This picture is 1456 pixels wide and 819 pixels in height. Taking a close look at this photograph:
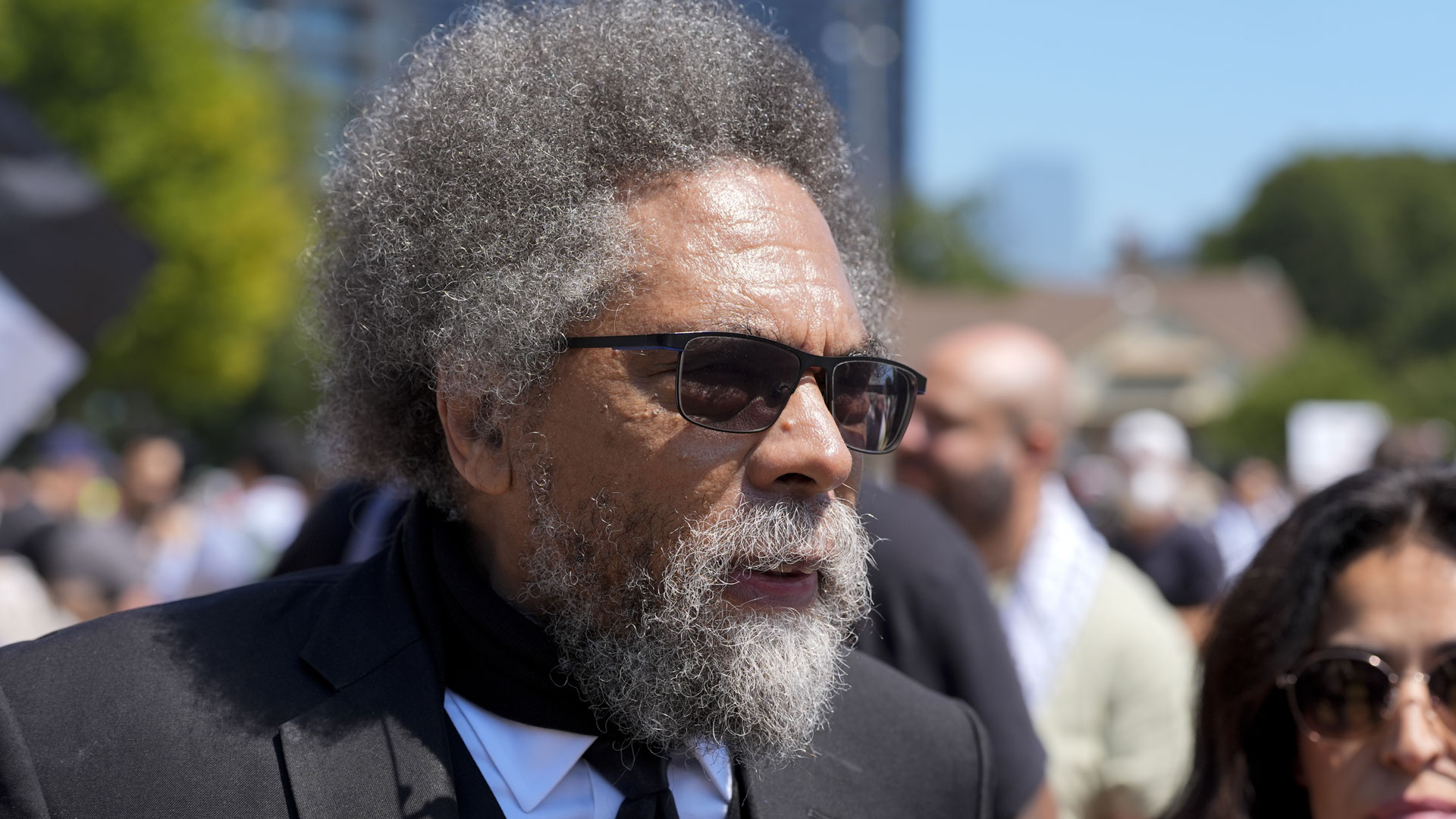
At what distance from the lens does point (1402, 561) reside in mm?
2402

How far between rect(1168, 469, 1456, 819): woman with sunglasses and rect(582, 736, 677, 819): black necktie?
119cm

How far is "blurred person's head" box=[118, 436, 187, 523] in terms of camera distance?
8977 millimetres

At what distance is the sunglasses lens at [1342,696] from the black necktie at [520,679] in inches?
46.2

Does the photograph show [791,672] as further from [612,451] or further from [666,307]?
[666,307]

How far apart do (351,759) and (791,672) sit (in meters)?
0.62

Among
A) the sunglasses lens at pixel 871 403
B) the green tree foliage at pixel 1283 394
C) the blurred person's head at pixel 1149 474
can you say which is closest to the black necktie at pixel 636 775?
the sunglasses lens at pixel 871 403

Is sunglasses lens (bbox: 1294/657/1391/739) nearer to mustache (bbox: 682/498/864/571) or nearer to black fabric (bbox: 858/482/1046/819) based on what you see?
black fabric (bbox: 858/482/1046/819)

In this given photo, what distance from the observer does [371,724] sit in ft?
6.11

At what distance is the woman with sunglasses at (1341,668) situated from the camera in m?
2.25

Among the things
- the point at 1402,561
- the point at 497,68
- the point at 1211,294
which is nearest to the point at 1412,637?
the point at 1402,561

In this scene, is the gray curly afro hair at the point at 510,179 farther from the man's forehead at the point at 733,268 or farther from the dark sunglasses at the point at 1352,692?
the dark sunglasses at the point at 1352,692

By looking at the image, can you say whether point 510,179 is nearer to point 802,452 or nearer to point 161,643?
point 802,452

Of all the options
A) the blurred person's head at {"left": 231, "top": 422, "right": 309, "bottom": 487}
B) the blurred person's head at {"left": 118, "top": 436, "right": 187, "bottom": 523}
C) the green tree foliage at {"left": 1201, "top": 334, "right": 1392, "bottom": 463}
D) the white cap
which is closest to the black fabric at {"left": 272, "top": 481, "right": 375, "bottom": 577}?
the blurred person's head at {"left": 231, "top": 422, "right": 309, "bottom": 487}

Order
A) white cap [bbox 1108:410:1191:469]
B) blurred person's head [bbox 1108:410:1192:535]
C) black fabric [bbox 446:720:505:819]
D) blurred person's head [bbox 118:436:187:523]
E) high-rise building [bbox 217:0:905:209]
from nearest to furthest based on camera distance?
black fabric [bbox 446:720:505:819]
high-rise building [bbox 217:0:905:209]
blurred person's head [bbox 1108:410:1192:535]
blurred person's head [bbox 118:436:187:523]
white cap [bbox 1108:410:1191:469]
